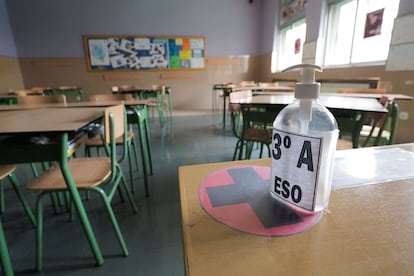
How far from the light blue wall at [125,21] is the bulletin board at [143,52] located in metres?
0.17

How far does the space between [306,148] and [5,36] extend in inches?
291

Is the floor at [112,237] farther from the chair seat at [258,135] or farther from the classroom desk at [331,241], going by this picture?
the classroom desk at [331,241]

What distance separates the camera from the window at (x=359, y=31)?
116 inches

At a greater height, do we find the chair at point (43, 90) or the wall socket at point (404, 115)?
the chair at point (43, 90)

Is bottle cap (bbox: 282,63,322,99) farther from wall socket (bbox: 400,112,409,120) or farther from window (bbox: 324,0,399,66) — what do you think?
window (bbox: 324,0,399,66)

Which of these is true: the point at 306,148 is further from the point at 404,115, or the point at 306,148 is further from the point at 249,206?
the point at 404,115

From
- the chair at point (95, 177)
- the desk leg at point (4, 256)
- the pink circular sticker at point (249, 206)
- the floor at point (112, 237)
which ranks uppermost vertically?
the pink circular sticker at point (249, 206)

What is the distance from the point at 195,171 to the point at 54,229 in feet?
4.47

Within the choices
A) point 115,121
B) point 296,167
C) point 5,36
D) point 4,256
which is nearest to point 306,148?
point 296,167

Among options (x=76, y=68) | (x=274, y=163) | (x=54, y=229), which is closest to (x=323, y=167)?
(x=274, y=163)

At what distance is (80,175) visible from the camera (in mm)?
1155

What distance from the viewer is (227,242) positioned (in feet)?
0.88

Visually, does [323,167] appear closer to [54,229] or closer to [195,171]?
[195,171]

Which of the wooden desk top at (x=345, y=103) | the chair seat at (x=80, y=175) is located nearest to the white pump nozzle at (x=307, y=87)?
the wooden desk top at (x=345, y=103)
